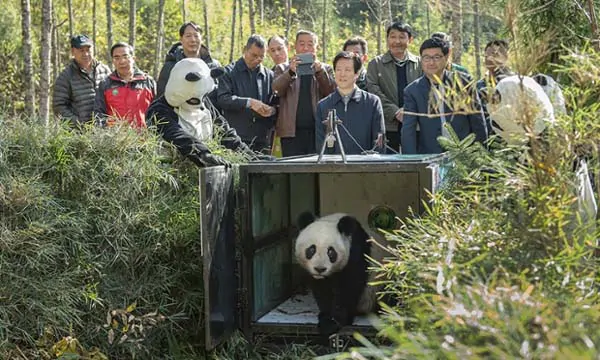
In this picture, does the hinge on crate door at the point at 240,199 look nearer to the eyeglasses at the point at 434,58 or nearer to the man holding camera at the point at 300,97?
the eyeglasses at the point at 434,58

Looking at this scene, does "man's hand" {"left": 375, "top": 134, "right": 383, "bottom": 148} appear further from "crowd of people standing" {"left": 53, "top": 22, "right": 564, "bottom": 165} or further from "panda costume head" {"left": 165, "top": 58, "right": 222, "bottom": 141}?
"panda costume head" {"left": 165, "top": 58, "right": 222, "bottom": 141}

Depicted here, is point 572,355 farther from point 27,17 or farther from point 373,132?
point 27,17

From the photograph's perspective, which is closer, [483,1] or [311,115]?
Result: [483,1]

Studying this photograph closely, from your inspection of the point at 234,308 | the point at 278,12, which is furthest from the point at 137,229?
the point at 278,12

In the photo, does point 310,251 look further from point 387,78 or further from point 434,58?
point 387,78

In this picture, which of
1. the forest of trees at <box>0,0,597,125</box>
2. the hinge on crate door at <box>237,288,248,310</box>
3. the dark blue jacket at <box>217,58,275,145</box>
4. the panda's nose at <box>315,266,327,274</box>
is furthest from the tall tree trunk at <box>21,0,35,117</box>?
the panda's nose at <box>315,266,327,274</box>

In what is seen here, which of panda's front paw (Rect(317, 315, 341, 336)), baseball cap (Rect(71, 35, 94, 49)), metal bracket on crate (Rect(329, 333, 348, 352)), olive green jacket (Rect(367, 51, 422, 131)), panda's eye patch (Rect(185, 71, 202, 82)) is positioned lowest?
metal bracket on crate (Rect(329, 333, 348, 352))

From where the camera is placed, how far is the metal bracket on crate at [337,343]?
6230 mm

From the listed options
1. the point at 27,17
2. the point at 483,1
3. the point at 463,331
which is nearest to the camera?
the point at 463,331

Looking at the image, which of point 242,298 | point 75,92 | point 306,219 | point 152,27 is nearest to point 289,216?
point 306,219

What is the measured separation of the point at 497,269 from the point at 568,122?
1.13 m

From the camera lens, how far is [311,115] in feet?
28.8

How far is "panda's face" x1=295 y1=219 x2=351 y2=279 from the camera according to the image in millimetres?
6426

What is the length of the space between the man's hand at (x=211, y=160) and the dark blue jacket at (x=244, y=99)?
208 cm
